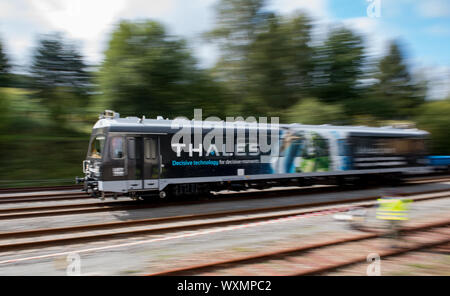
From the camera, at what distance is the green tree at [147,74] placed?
2339 cm

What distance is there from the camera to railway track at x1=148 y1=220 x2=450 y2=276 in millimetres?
5773

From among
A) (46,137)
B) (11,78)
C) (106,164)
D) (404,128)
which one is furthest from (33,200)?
(11,78)

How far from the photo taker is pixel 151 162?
1198 centimetres

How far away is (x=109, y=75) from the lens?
78.1ft

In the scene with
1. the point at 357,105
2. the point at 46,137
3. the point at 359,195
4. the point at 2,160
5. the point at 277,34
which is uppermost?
the point at 277,34

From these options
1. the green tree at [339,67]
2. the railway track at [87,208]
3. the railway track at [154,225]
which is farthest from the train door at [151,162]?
the green tree at [339,67]

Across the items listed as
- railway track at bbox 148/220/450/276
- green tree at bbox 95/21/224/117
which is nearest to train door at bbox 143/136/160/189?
railway track at bbox 148/220/450/276

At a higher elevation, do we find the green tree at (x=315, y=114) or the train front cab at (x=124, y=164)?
the green tree at (x=315, y=114)

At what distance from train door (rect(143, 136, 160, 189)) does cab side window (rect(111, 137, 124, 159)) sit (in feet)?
2.60

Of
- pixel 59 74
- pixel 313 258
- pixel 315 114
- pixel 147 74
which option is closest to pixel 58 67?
pixel 59 74

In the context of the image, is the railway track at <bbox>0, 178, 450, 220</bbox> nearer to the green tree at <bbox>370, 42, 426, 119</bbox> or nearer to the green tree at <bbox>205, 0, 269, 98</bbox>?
the green tree at <bbox>205, 0, 269, 98</bbox>

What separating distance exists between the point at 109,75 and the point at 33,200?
492 inches

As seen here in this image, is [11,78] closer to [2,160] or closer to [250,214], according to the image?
[2,160]

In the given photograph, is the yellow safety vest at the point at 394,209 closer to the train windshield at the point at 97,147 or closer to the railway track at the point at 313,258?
the railway track at the point at 313,258
